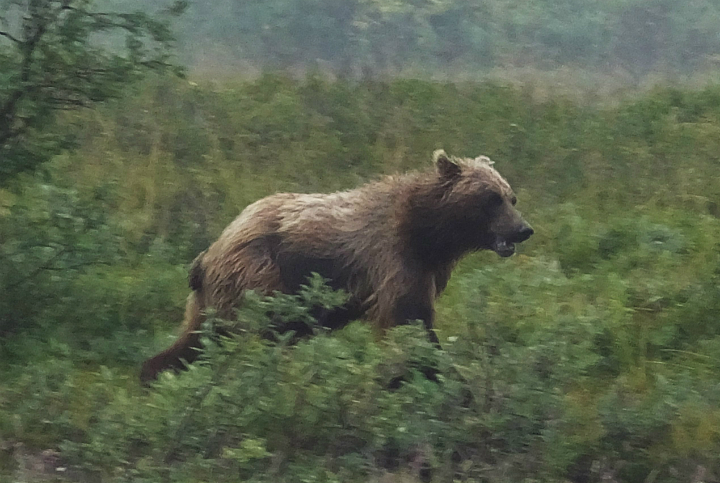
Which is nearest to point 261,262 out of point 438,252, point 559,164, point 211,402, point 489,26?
point 438,252

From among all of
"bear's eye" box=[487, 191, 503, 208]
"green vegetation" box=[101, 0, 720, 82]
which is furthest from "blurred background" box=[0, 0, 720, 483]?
"green vegetation" box=[101, 0, 720, 82]

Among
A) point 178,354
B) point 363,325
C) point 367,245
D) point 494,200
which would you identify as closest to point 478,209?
point 494,200

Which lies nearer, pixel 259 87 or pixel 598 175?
pixel 598 175

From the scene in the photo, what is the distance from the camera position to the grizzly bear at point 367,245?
619 centimetres

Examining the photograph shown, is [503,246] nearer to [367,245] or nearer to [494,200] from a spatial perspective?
[494,200]

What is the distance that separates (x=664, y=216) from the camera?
8.84 meters

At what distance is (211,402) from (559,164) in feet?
19.6

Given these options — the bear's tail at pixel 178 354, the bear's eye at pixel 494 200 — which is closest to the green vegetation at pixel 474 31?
the bear's eye at pixel 494 200

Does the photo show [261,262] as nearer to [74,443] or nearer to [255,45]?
[74,443]

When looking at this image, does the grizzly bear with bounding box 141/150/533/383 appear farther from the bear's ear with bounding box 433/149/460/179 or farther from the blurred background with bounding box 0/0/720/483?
the blurred background with bounding box 0/0/720/483

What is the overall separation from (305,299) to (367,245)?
4.16ft

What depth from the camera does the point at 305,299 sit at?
5.10m

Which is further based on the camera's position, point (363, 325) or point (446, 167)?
point (363, 325)

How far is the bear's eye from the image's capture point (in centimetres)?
647
